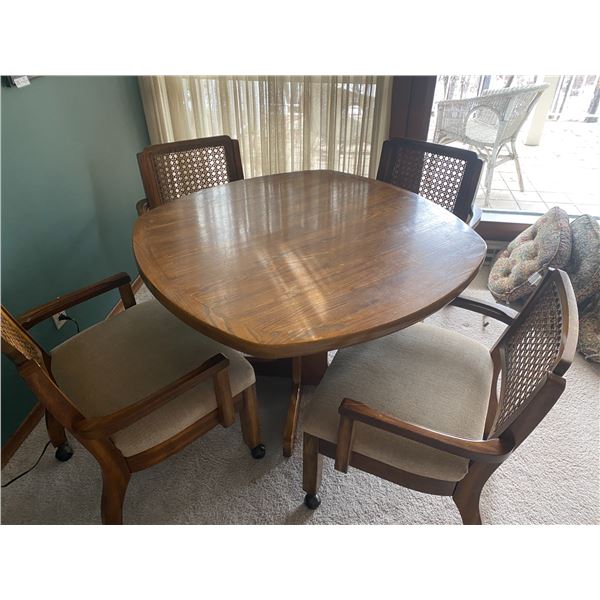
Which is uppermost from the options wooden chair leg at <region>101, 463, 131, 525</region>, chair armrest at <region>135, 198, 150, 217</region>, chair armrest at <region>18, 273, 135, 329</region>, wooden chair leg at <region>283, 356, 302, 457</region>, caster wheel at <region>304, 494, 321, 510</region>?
chair armrest at <region>135, 198, 150, 217</region>

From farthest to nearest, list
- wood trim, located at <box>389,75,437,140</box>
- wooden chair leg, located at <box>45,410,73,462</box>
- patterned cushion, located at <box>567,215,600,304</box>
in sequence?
wood trim, located at <box>389,75,437,140</box> → patterned cushion, located at <box>567,215,600,304</box> → wooden chair leg, located at <box>45,410,73,462</box>

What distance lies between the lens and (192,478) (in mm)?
1492

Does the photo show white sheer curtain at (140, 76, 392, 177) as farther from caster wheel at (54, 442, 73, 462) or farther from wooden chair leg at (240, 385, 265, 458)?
caster wheel at (54, 442, 73, 462)

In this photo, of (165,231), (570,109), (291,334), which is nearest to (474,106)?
(570,109)

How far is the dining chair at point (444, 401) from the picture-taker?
0.92 meters

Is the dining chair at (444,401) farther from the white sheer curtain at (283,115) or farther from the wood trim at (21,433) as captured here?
the white sheer curtain at (283,115)

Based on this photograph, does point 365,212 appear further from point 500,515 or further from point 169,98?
point 169,98

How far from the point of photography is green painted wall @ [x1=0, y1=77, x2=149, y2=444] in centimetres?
149

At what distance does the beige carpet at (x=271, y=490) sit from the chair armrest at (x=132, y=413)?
591 millimetres

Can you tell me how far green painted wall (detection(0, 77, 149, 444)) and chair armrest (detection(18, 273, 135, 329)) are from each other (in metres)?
0.34

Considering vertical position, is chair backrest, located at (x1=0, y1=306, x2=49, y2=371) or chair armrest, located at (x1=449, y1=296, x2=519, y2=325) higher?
chair backrest, located at (x1=0, y1=306, x2=49, y2=371)

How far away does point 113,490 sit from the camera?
3.73 ft

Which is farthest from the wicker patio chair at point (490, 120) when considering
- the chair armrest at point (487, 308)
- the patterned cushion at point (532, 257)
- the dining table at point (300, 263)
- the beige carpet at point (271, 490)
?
the beige carpet at point (271, 490)

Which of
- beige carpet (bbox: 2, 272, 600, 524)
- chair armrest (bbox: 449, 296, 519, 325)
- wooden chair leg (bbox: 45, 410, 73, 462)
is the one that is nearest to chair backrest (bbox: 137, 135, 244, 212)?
wooden chair leg (bbox: 45, 410, 73, 462)
